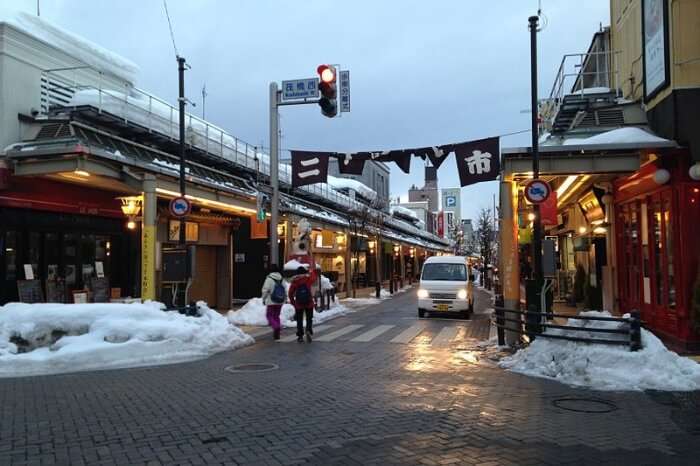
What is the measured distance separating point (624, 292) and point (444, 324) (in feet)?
17.8

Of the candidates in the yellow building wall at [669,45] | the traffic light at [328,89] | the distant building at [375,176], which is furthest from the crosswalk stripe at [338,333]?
the distant building at [375,176]

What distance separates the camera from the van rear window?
2119cm

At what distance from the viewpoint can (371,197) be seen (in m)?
54.8

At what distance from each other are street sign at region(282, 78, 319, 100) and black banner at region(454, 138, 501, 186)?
502cm

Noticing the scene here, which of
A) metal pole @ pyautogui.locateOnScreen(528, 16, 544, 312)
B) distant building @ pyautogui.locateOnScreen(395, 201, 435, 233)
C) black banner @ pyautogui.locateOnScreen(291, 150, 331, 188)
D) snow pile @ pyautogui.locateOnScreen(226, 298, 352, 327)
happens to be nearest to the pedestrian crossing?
snow pile @ pyautogui.locateOnScreen(226, 298, 352, 327)

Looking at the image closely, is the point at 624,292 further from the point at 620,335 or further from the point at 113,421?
the point at 113,421

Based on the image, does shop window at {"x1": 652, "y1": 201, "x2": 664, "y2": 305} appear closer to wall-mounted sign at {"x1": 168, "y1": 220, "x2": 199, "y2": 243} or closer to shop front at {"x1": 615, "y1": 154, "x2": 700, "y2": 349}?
shop front at {"x1": 615, "y1": 154, "x2": 700, "y2": 349}

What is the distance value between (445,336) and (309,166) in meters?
7.23

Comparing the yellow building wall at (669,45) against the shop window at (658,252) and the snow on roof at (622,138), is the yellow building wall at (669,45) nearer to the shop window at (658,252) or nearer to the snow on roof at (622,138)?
the snow on roof at (622,138)

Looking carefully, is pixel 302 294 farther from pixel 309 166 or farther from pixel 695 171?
pixel 695 171

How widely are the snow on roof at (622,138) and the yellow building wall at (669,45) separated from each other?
92 centimetres

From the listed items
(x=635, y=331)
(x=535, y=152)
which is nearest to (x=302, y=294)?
(x=535, y=152)

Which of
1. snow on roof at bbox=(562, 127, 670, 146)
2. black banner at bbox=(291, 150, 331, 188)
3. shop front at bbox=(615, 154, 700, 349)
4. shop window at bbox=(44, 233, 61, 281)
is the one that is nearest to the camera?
shop front at bbox=(615, 154, 700, 349)

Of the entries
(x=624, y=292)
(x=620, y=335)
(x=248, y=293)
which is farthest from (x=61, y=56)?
(x=624, y=292)
